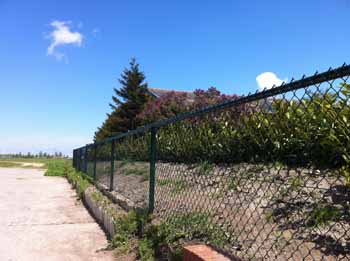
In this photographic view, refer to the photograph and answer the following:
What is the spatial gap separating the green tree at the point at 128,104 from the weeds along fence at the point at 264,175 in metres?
23.7

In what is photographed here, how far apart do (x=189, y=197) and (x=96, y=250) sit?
1.47m

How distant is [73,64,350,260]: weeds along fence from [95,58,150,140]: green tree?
77.8 feet

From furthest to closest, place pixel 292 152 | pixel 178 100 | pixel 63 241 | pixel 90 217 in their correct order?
pixel 178 100 < pixel 90 217 < pixel 63 241 < pixel 292 152

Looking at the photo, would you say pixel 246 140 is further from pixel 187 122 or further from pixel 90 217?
pixel 90 217

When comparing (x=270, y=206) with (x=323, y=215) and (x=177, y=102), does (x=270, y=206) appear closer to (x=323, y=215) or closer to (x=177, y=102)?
(x=323, y=215)

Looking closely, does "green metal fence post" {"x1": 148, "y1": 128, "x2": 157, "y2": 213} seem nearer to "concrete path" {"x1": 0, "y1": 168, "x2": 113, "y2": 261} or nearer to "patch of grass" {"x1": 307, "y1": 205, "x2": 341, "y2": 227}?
"concrete path" {"x1": 0, "y1": 168, "x2": 113, "y2": 261}

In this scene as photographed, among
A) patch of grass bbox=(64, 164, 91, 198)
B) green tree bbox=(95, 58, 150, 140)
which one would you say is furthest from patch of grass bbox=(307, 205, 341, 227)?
green tree bbox=(95, 58, 150, 140)

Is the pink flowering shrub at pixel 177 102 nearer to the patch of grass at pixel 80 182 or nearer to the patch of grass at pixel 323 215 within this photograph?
the patch of grass at pixel 80 182

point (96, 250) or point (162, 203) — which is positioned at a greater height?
point (162, 203)

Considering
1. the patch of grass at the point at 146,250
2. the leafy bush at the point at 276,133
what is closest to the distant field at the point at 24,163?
the patch of grass at the point at 146,250

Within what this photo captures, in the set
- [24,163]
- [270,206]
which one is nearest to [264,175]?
[270,206]

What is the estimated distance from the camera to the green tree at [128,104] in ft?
101

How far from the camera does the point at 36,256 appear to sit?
15.4 ft

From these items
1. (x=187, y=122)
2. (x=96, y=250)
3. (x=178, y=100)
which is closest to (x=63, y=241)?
(x=96, y=250)
